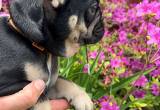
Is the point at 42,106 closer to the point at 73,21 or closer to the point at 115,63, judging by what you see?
the point at 73,21

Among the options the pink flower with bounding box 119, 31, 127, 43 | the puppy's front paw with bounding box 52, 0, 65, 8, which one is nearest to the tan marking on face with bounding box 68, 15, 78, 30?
the puppy's front paw with bounding box 52, 0, 65, 8

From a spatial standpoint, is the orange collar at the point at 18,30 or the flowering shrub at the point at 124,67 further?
the flowering shrub at the point at 124,67

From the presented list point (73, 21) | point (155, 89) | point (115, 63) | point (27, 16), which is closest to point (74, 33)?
point (73, 21)

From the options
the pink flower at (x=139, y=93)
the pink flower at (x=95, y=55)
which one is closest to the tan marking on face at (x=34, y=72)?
the pink flower at (x=95, y=55)

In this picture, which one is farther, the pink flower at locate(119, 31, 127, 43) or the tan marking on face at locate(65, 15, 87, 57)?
the pink flower at locate(119, 31, 127, 43)

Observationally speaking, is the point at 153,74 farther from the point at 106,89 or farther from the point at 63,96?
the point at 63,96

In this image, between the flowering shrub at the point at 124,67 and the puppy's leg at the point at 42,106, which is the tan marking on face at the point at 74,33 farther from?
the flowering shrub at the point at 124,67

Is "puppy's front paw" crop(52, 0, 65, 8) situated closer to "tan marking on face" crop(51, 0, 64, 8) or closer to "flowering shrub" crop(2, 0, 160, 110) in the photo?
"tan marking on face" crop(51, 0, 64, 8)
